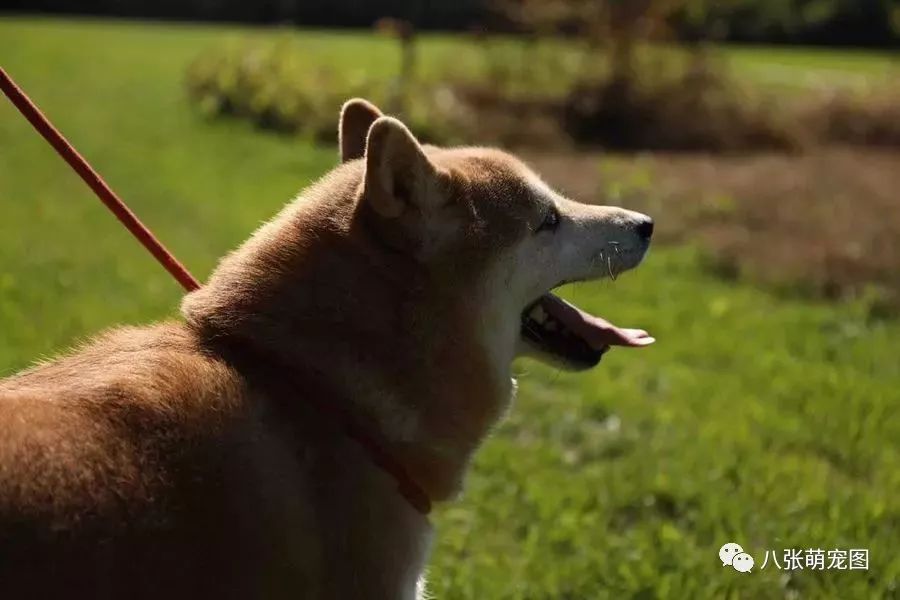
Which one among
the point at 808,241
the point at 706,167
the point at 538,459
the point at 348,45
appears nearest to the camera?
the point at 538,459

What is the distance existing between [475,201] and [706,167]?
386 inches

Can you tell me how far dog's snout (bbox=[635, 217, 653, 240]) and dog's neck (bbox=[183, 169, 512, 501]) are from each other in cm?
82

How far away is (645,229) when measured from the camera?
10.9ft

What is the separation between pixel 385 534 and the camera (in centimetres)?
253

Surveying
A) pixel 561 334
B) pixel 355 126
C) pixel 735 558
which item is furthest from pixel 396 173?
pixel 735 558

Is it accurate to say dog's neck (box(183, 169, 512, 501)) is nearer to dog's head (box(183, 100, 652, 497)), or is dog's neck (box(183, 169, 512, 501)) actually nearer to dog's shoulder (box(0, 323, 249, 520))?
dog's head (box(183, 100, 652, 497))

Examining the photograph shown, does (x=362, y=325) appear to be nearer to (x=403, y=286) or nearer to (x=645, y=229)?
(x=403, y=286)

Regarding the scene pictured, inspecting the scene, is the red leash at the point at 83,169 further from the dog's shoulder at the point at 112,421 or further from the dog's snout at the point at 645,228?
the dog's snout at the point at 645,228

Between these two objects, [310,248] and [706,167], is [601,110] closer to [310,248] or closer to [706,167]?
[706,167]

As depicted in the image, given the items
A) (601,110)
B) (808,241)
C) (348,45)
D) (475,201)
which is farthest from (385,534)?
(348,45)

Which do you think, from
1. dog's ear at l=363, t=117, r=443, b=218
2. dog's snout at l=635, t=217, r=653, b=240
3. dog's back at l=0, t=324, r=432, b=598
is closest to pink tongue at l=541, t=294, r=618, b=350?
dog's snout at l=635, t=217, r=653, b=240

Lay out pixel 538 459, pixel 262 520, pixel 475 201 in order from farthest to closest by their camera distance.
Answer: pixel 538 459 < pixel 475 201 < pixel 262 520

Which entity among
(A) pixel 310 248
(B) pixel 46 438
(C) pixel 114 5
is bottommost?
(C) pixel 114 5

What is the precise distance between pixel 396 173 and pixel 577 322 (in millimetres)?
906
